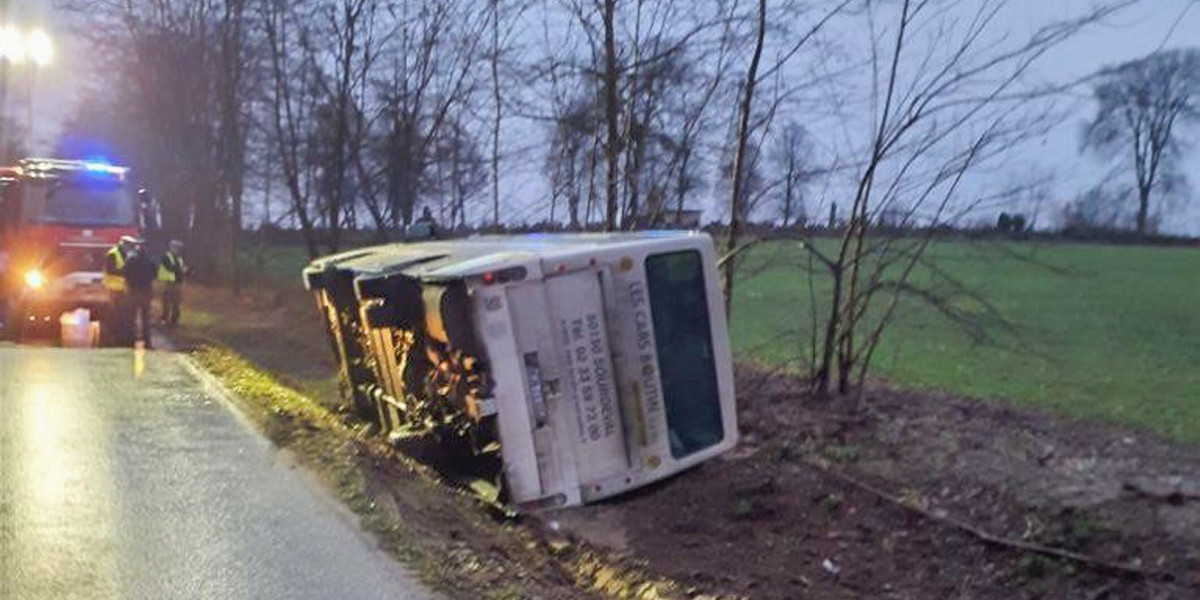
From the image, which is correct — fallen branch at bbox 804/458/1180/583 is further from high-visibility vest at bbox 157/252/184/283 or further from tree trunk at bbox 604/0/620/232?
high-visibility vest at bbox 157/252/184/283

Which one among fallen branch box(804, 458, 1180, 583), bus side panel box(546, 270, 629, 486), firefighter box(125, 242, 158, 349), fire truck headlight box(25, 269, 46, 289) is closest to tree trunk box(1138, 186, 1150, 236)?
fallen branch box(804, 458, 1180, 583)

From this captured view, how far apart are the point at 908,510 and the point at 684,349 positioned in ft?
6.62

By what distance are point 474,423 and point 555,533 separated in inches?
37.9

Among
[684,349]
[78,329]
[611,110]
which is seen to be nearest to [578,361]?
[684,349]

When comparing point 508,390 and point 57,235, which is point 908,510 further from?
point 57,235

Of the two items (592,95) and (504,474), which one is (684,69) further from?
(504,474)

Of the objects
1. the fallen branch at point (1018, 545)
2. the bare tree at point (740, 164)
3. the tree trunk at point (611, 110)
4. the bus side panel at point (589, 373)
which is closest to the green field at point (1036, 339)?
the bare tree at point (740, 164)

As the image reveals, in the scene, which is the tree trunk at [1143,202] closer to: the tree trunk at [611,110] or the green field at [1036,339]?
the green field at [1036,339]

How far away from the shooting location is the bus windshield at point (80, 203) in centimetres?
2167

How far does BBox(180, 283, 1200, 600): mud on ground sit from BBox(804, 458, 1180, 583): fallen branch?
1.1 inches

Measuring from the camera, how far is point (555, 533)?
9281mm

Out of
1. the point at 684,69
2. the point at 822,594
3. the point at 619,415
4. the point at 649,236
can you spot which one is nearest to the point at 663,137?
the point at 684,69

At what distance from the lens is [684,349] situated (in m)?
9.30

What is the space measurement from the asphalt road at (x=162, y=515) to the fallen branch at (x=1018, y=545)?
4032mm
